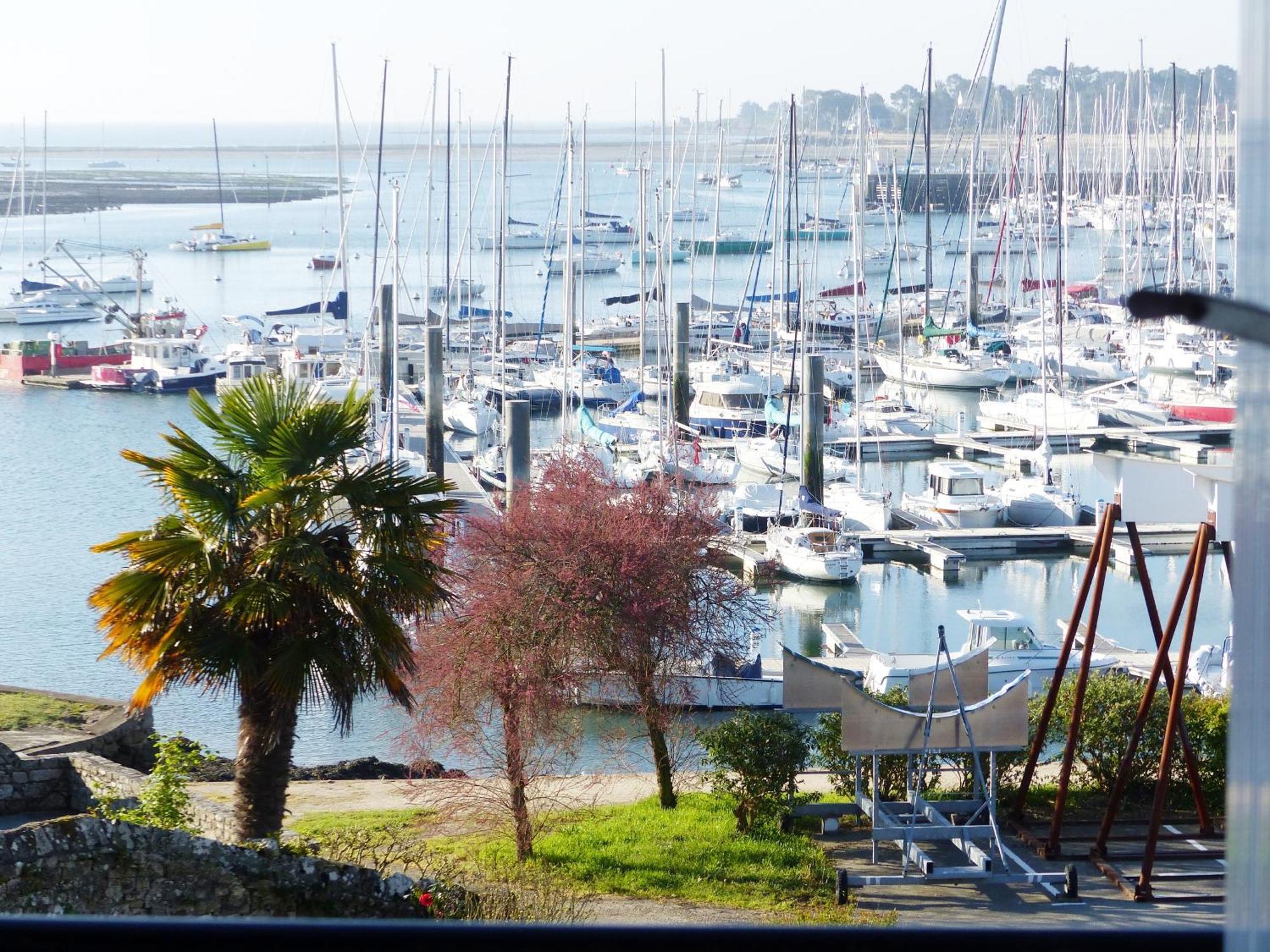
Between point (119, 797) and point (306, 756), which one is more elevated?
point (119, 797)

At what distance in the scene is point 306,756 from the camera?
2322 centimetres

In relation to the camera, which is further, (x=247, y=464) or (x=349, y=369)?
(x=349, y=369)

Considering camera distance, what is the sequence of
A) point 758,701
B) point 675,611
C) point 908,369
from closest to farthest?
point 675,611 < point 758,701 < point 908,369

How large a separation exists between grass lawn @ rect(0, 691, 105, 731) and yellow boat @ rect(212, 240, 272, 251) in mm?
96576

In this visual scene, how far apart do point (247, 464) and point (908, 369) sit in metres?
44.5

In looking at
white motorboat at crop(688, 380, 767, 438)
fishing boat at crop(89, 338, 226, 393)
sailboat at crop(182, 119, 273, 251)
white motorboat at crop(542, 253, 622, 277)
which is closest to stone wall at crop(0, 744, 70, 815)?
white motorboat at crop(688, 380, 767, 438)

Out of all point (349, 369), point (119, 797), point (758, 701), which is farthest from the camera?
point (349, 369)

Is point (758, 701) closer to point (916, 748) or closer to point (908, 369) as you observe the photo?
point (916, 748)

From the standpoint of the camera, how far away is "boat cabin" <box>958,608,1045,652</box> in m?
26.2

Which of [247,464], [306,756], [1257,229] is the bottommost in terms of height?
[306,756]

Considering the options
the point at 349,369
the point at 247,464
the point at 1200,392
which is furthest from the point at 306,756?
the point at 1200,392

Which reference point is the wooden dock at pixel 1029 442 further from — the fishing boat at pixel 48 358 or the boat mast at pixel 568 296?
the fishing boat at pixel 48 358

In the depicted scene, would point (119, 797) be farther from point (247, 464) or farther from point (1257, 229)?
point (1257, 229)

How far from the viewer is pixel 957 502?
122 ft
